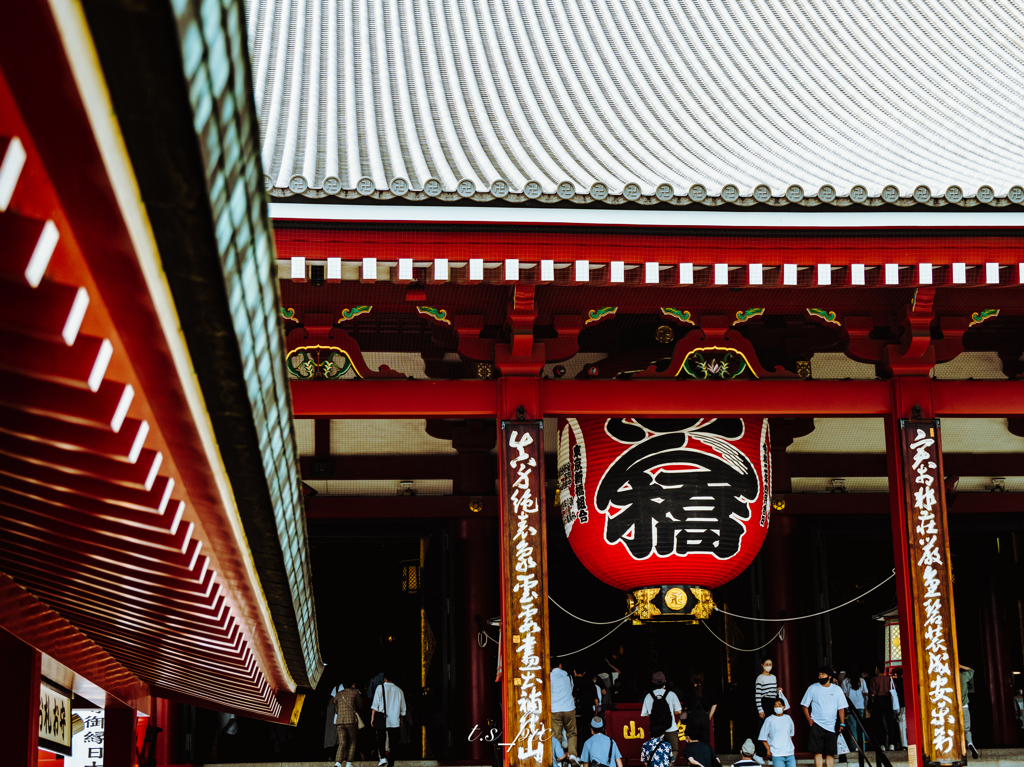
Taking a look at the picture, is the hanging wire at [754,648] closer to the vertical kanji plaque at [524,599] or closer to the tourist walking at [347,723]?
the tourist walking at [347,723]

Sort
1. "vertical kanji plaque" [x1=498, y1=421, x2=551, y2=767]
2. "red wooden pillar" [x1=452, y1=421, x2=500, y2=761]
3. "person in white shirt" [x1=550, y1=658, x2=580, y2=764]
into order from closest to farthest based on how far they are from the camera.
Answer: "vertical kanji plaque" [x1=498, y1=421, x2=551, y2=767], "person in white shirt" [x1=550, y1=658, x2=580, y2=764], "red wooden pillar" [x1=452, y1=421, x2=500, y2=761]

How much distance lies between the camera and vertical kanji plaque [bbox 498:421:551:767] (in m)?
7.57

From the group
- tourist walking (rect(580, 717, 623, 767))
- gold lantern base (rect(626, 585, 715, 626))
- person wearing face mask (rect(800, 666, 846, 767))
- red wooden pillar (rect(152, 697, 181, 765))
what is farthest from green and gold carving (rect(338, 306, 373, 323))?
person wearing face mask (rect(800, 666, 846, 767))

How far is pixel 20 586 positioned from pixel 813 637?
1016cm

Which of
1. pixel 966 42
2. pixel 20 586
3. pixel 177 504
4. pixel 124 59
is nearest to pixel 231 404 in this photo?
pixel 177 504

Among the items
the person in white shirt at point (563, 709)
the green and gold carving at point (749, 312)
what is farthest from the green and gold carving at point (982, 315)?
the person in white shirt at point (563, 709)

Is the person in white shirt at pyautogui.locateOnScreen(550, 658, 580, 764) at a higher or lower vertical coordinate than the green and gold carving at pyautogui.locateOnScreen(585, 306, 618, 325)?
lower

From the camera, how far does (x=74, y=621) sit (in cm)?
326

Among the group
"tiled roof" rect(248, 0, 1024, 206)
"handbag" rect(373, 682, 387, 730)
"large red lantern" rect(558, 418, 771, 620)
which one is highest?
"tiled roof" rect(248, 0, 1024, 206)

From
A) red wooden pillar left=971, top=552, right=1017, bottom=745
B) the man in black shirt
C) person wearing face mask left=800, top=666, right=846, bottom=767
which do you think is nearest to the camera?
the man in black shirt

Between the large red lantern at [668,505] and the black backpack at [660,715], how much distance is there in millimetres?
1928

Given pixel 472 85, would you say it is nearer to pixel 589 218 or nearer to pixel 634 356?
pixel 634 356

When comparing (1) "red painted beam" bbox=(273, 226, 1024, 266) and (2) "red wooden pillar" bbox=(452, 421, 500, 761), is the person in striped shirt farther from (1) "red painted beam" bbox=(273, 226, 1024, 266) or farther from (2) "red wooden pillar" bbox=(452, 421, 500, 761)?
(1) "red painted beam" bbox=(273, 226, 1024, 266)

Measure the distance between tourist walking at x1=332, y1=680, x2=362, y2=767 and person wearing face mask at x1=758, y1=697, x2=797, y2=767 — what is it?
3.93 metres
